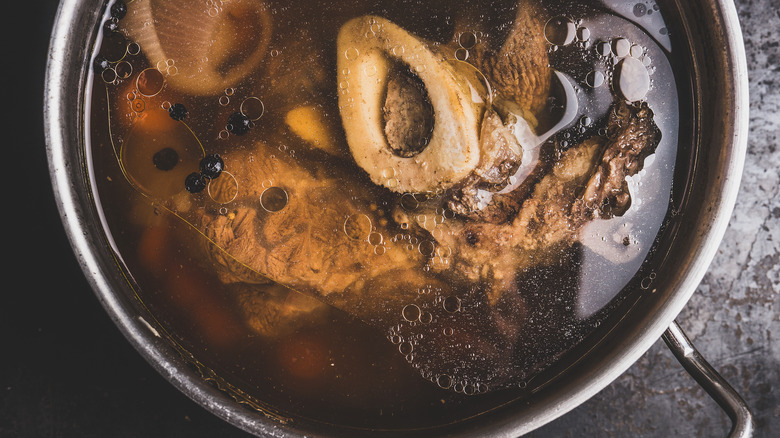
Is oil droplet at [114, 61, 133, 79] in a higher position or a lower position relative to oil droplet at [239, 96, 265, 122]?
higher

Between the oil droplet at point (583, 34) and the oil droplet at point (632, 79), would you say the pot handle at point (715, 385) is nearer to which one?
the oil droplet at point (632, 79)

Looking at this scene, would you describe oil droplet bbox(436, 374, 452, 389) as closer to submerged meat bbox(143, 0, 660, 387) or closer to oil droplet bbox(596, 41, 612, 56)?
submerged meat bbox(143, 0, 660, 387)

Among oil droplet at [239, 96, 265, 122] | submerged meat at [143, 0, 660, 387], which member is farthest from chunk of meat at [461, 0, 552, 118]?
oil droplet at [239, 96, 265, 122]

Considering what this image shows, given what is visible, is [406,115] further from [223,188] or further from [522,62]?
[223,188]

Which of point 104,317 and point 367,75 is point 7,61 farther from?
point 367,75

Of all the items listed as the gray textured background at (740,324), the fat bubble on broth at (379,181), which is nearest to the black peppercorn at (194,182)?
the fat bubble on broth at (379,181)

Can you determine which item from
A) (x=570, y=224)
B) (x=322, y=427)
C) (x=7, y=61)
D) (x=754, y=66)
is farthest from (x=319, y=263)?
(x=754, y=66)
